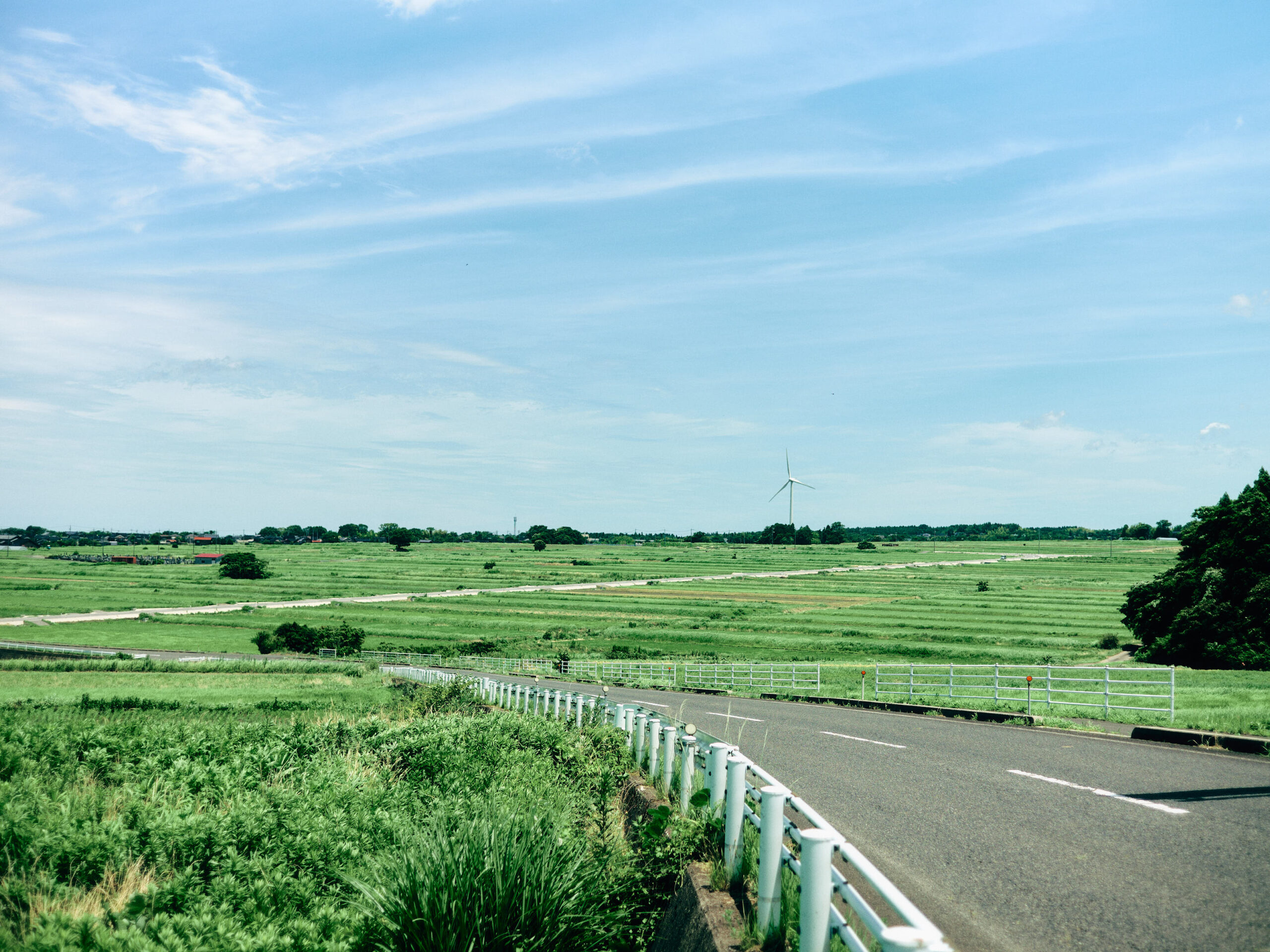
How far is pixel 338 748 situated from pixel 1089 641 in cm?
6469

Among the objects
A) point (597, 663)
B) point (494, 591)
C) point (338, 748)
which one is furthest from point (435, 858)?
point (494, 591)

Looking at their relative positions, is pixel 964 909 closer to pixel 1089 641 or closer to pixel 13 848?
pixel 13 848

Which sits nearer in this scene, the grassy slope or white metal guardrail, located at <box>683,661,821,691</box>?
the grassy slope

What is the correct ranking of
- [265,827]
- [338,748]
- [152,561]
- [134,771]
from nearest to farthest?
1. [265,827]
2. [134,771]
3. [338,748]
4. [152,561]

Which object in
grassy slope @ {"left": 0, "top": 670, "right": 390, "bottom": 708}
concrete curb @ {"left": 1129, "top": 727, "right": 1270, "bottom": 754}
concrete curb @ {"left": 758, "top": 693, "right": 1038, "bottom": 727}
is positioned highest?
concrete curb @ {"left": 1129, "top": 727, "right": 1270, "bottom": 754}

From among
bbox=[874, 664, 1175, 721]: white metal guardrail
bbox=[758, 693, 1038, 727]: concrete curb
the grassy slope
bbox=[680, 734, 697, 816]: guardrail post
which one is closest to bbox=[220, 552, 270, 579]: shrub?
the grassy slope

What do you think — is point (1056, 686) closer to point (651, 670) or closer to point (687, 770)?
point (651, 670)

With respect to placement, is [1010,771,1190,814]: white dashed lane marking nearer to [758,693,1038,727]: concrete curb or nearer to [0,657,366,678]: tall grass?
[758,693,1038,727]: concrete curb

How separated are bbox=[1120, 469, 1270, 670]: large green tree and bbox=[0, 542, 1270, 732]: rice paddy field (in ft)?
17.7

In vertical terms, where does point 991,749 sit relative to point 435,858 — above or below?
below

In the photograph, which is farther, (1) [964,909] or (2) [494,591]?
(2) [494,591]

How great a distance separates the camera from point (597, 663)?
52125mm

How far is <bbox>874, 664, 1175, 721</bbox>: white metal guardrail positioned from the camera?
19219mm

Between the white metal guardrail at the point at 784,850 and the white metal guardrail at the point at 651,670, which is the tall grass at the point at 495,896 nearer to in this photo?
the white metal guardrail at the point at 784,850
